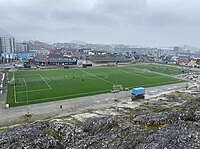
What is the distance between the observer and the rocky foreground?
19.0 meters

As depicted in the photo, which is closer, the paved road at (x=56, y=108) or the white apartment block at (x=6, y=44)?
the paved road at (x=56, y=108)

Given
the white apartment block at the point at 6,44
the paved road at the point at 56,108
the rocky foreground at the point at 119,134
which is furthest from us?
the white apartment block at the point at 6,44

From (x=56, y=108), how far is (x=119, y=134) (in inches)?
860

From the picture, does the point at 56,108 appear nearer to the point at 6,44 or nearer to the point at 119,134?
the point at 119,134

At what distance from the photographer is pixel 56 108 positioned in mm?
41406

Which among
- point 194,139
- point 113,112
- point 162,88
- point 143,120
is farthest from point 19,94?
point 194,139

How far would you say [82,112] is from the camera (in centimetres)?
3831

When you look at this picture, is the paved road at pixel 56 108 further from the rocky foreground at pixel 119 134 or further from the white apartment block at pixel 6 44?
the white apartment block at pixel 6 44

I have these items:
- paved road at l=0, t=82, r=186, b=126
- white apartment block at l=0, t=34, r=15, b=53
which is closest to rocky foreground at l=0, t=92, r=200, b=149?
Answer: paved road at l=0, t=82, r=186, b=126

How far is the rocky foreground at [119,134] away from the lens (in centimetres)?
1905

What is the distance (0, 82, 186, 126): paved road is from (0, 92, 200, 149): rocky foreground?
10792mm

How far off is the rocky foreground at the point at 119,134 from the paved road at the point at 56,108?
1079 cm

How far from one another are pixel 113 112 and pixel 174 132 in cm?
1927

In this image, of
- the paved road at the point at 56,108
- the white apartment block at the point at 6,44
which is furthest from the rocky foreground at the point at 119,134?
the white apartment block at the point at 6,44
